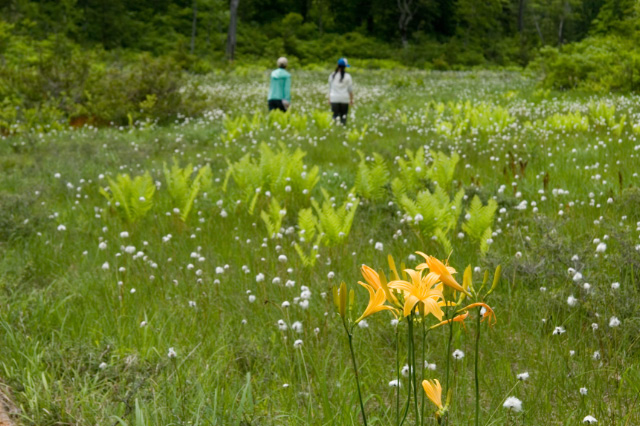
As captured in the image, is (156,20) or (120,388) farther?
(156,20)

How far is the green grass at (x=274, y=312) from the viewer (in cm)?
232

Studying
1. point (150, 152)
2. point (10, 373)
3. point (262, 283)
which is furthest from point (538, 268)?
point (150, 152)

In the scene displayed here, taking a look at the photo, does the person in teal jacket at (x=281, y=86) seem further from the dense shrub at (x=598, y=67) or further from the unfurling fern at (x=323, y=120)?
the dense shrub at (x=598, y=67)

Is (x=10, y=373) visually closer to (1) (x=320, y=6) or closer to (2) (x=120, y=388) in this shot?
(2) (x=120, y=388)

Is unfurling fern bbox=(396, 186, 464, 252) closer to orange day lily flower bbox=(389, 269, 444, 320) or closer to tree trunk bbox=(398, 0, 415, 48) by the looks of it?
orange day lily flower bbox=(389, 269, 444, 320)

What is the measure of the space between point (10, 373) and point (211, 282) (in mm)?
1515

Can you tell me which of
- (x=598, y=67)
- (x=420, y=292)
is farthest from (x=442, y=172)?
(x=598, y=67)

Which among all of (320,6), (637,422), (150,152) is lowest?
(150,152)

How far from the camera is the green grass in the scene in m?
2.32

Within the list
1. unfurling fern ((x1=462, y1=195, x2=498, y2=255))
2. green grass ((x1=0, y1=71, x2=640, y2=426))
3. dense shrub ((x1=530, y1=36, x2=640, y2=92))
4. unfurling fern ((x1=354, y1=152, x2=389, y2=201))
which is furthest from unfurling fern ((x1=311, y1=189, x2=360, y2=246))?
dense shrub ((x1=530, y1=36, x2=640, y2=92))

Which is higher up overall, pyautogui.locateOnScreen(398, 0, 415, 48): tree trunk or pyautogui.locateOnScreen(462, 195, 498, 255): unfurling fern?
pyautogui.locateOnScreen(398, 0, 415, 48): tree trunk

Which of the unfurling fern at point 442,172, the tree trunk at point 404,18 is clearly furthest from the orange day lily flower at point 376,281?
the tree trunk at point 404,18

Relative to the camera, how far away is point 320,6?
54438 millimetres

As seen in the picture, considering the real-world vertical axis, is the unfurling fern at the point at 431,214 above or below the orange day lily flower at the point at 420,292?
below
